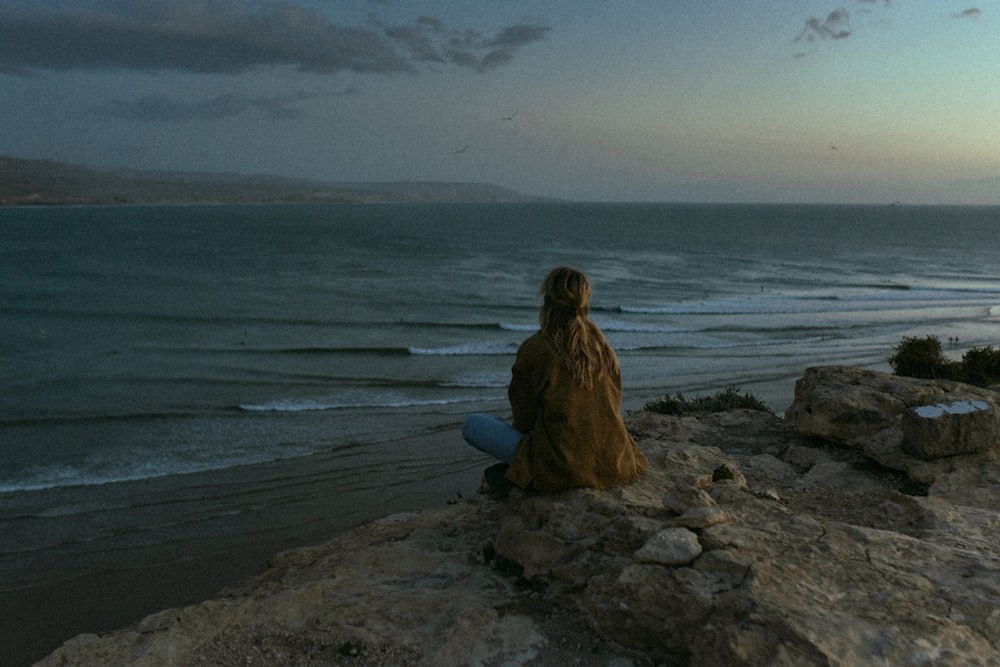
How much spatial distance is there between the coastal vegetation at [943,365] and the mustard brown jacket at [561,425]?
900cm

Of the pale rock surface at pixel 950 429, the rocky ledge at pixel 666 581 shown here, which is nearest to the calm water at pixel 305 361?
the rocky ledge at pixel 666 581

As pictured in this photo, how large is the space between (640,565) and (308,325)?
21557 mm

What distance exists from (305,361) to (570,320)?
15231mm

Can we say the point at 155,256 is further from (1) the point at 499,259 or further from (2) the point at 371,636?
(2) the point at 371,636

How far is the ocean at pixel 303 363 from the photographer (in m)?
10.0

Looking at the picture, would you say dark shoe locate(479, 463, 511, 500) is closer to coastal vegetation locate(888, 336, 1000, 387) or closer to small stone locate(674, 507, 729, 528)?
small stone locate(674, 507, 729, 528)

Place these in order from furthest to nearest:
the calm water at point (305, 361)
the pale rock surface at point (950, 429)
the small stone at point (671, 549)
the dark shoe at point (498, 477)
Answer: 1. the calm water at point (305, 361)
2. the pale rock surface at point (950, 429)
3. the dark shoe at point (498, 477)
4. the small stone at point (671, 549)

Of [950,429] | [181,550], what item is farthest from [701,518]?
[181,550]

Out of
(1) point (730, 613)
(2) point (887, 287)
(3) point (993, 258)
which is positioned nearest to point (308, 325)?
(1) point (730, 613)

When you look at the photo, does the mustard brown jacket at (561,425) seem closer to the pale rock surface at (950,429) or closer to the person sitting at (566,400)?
the person sitting at (566,400)

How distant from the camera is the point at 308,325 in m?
24.9

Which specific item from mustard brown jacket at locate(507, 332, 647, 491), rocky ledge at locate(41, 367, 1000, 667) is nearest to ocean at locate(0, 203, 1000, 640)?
rocky ledge at locate(41, 367, 1000, 667)

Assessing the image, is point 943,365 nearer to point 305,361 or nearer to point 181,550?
point 181,550

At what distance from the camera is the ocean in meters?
10.0
